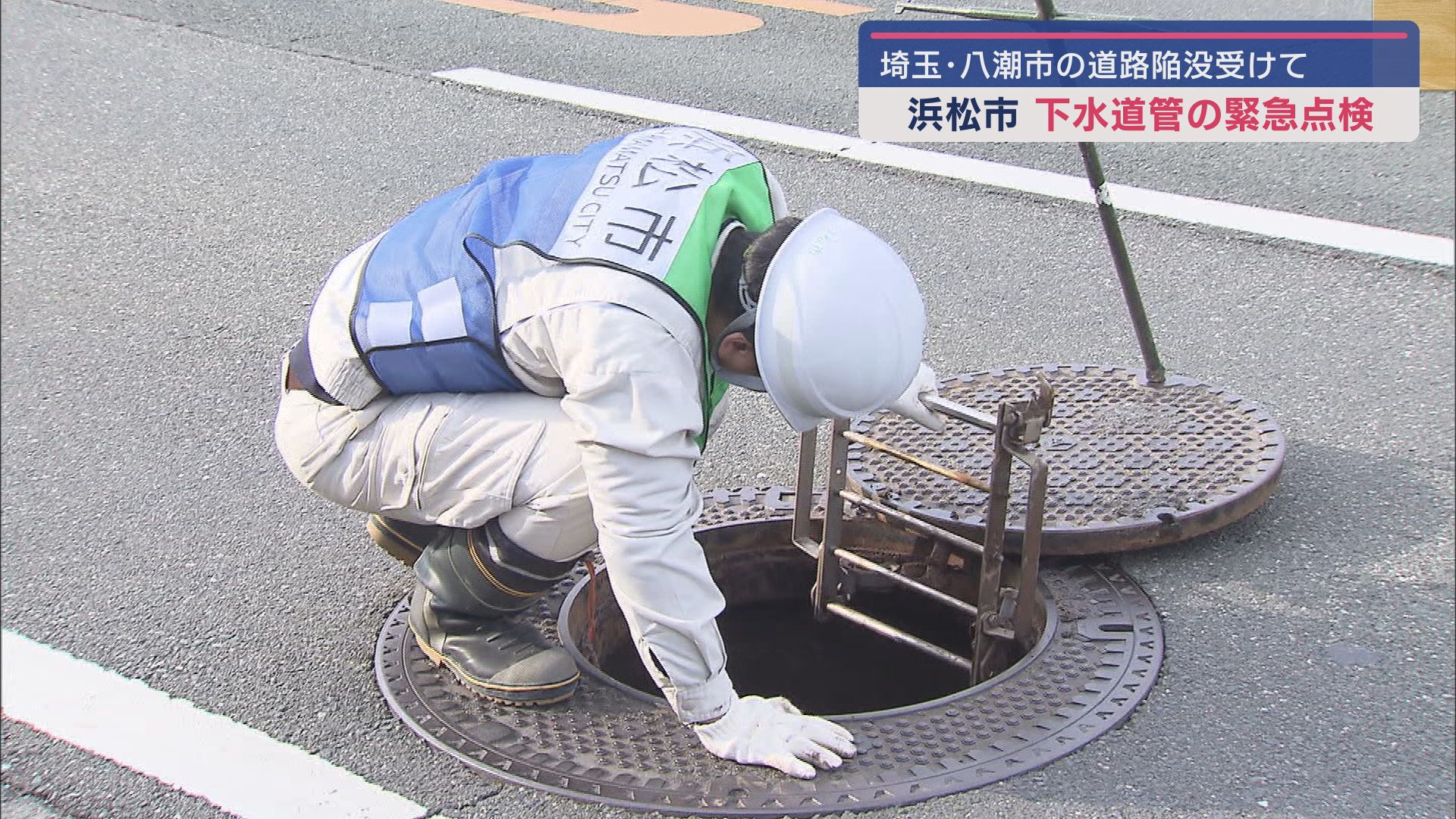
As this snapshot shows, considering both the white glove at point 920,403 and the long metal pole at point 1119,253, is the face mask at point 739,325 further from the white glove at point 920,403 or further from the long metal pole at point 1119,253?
the long metal pole at point 1119,253

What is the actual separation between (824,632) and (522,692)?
85 centimetres

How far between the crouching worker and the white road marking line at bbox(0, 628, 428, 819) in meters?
0.33

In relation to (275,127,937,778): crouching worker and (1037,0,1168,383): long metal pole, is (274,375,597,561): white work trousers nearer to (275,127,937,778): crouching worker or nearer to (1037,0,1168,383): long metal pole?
(275,127,937,778): crouching worker

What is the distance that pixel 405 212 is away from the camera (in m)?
5.04

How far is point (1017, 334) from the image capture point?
407 cm

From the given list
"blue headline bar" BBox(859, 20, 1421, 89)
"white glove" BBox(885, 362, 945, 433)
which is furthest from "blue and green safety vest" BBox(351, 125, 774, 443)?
"blue headline bar" BBox(859, 20, 1421, 89)

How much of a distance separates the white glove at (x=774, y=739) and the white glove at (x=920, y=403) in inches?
27.6

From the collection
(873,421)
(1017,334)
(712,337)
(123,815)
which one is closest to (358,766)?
(123,815)

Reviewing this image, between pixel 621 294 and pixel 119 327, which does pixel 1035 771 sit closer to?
pixel 621 294

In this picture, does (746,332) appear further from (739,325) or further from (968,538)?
(968,538)

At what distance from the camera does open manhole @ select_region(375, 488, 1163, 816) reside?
2479mm

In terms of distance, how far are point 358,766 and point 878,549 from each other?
47.8 inches

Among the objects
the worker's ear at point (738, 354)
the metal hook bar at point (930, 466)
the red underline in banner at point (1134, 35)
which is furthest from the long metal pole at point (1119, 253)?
the worker's ear at point (738, 354)

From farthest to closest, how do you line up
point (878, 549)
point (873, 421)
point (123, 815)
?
point (873, 421), point (878, 549), point (123, 815)
